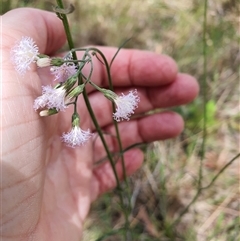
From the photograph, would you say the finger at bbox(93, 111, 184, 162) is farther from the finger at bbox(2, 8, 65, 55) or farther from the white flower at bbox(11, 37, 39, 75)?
the white flower at bbox(11, 37, 39, 75)

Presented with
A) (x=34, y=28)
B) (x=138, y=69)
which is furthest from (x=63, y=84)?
(x=138, y=69)

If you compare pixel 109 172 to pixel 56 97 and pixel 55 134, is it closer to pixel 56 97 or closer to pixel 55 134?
pixel 55 134

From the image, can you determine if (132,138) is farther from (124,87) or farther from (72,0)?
(72,0)

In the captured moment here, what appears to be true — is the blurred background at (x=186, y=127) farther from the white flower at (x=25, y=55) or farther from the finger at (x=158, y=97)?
the white flower at (x=25, y=55)

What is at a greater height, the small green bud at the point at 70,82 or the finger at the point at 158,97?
the small green bud at the point at 70,82

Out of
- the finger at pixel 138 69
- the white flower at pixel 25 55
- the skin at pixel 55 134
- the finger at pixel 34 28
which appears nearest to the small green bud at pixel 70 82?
the white flower at pixel 25 55

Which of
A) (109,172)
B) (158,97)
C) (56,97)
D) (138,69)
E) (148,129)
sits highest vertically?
(56,97)

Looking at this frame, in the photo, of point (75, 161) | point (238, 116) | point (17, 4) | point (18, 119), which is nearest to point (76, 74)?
point (18, 119)
